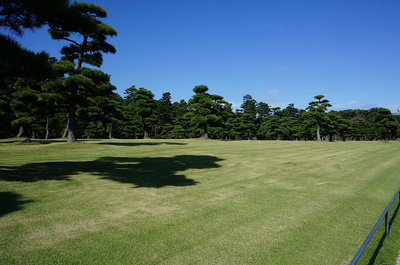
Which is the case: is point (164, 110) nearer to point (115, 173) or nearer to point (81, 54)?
point (81, 54)

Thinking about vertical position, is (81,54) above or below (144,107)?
above

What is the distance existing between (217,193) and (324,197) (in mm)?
3445

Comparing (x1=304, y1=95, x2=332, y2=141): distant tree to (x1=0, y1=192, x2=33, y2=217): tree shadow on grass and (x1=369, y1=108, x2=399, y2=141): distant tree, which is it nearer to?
(x1=369, y1=108, x2=399, y2=141): distant tree

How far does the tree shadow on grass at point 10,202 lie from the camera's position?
195 inches

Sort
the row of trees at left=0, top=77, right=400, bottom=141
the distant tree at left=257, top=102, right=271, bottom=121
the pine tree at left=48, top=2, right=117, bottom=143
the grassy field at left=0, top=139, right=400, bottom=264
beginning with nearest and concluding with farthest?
the grassy field at left=0, top=139, right=400, bottom=264 → the pine tree at left=48, top=2, right=117, bottom=143 → the row of trees at left=0, top=77, right=400, bottom=141 → the distant tree at left=257, top=102, right=271, bottom=121

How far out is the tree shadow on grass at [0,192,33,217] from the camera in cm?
496

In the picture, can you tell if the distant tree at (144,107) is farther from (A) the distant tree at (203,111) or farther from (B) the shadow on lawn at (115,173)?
(B) the shadow on lawn at (115,173)

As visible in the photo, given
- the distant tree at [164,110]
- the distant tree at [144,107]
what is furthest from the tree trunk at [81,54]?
the distant tree at [164,110]

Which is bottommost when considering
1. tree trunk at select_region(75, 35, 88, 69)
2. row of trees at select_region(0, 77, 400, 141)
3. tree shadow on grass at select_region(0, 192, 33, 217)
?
tree shadow on grass at select_region(0, 192, 33, 217)

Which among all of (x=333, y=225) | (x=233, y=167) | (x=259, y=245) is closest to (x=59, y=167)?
(x=233, y=167)

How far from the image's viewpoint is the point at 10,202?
5.43 m

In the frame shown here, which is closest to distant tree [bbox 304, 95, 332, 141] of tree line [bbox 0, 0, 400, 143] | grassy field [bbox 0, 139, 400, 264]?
tree line [bbox 0, 0, 400, 143]

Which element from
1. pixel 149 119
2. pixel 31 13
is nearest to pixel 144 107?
pixel 149 119

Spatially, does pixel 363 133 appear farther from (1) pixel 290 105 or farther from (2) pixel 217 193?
(2) pixel 217 193
